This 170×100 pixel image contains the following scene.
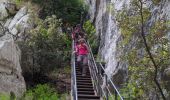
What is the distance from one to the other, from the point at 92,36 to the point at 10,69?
33.5 ft

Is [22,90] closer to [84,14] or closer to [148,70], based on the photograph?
[148,70]

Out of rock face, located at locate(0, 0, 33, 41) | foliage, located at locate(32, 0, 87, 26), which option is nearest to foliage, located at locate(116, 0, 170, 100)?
rock face, located at locate(0, 0, 33, 41)

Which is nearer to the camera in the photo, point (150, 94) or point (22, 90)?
point (150, 94)

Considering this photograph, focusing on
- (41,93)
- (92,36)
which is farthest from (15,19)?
(41,93)

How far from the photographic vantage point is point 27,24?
102 ft

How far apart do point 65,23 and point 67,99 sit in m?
15.2

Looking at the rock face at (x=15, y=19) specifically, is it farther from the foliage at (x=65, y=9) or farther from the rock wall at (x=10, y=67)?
the rock wall at (x=10, y=67)

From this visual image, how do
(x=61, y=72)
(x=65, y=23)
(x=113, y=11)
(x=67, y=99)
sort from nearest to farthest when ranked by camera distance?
(x=113, y=11) < (x=67, y=99) < (x=61, y=72) < (x=65, y=23)

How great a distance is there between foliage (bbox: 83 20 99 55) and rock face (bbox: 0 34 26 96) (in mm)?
7690

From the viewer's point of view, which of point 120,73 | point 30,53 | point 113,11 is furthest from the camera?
point 30,53

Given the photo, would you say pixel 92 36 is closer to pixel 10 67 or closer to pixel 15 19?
pixel 15 19

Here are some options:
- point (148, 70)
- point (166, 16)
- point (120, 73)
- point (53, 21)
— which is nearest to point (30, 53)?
point (53, 21)

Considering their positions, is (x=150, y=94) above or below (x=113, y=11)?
below

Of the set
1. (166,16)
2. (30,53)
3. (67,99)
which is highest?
(166,16)
